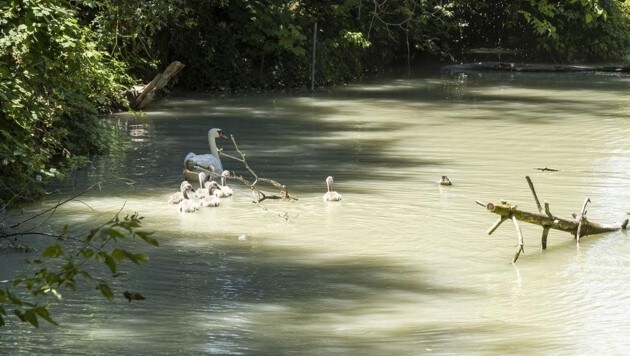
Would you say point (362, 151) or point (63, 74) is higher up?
point (63, 74)

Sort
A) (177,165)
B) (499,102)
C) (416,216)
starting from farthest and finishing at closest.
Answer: (499,102) < (177,165) < (416,216)

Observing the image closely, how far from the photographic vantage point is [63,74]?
1405cm

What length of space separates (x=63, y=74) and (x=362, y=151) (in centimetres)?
673

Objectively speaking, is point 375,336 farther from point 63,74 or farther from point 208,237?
point 63,74

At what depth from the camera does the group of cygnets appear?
1366cm

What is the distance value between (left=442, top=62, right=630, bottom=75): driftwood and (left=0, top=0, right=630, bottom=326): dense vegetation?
4.62ft

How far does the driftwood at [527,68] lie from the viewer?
123ft

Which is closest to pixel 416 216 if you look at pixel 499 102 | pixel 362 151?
pixel 362 151

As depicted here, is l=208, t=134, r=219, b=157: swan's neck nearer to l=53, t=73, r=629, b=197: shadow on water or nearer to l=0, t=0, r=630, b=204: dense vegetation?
l=53, t=73, r=629, b=197: shadow on water

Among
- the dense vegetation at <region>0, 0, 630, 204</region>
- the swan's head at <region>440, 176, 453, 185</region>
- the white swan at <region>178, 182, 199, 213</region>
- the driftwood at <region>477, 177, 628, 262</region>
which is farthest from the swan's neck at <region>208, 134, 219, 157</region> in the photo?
the driftwood at <region>477, 177, 628, 262</region>

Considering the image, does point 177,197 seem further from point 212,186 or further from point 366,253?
point 366,253

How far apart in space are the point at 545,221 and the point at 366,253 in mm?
1816

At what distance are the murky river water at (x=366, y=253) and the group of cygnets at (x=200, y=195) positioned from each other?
0.12 meters

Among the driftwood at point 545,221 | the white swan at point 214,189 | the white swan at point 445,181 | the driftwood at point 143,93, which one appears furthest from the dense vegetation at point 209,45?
the white swan at point 445,181
